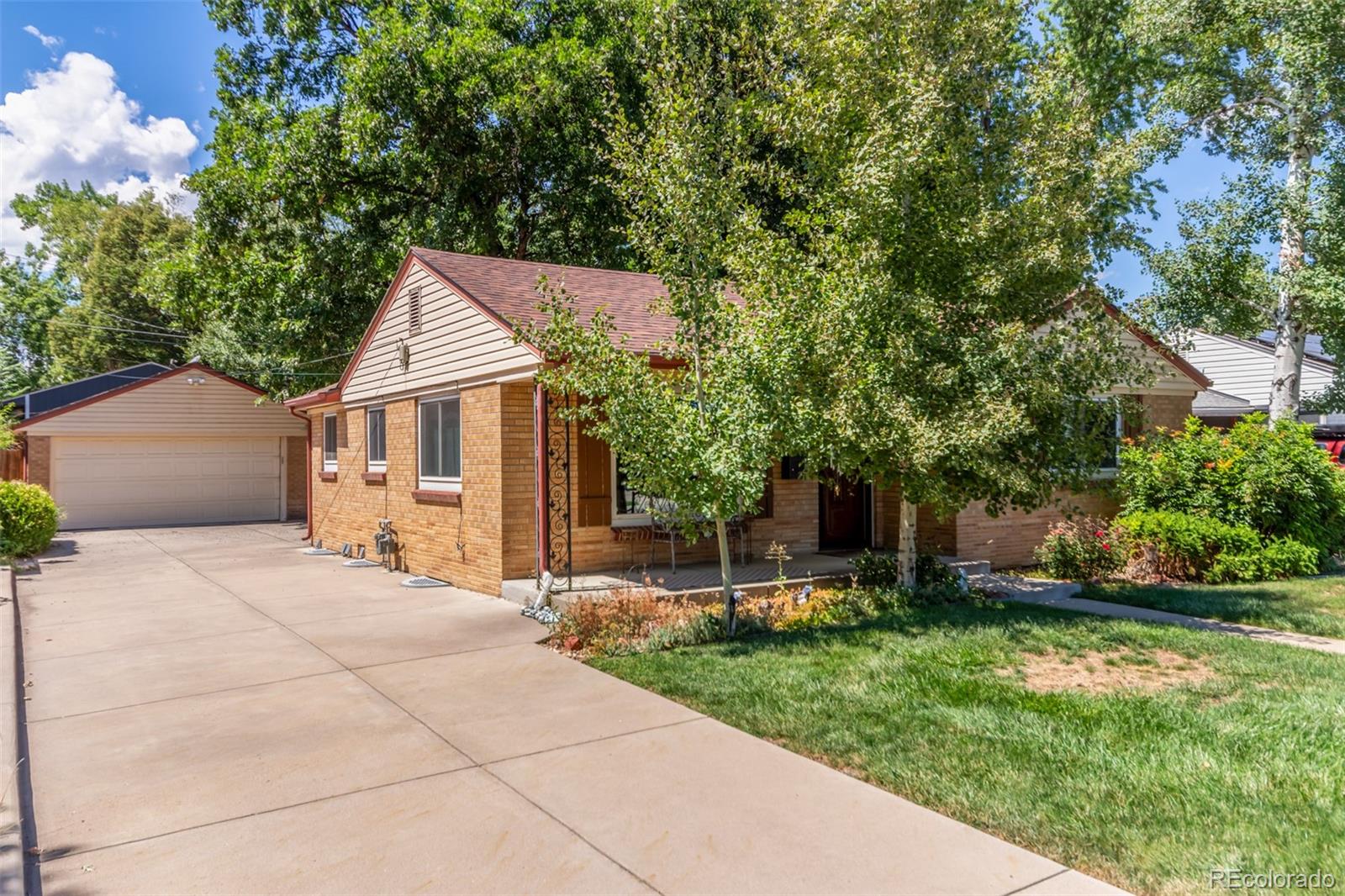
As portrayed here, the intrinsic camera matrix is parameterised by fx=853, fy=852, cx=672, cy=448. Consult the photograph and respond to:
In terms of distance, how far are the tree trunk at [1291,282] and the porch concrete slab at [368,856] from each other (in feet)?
51.2

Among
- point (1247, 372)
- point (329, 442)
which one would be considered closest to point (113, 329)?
point (329, 442)

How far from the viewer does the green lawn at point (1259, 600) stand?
8531 mm

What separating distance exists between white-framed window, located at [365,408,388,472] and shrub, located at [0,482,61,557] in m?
6.51

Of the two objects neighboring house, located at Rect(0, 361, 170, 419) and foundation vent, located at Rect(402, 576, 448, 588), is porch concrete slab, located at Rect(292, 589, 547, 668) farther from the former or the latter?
neighboring house, located at Rect(0, 361, 170, 419)

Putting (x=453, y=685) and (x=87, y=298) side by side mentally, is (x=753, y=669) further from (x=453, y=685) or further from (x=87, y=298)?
(x=87, y=298)

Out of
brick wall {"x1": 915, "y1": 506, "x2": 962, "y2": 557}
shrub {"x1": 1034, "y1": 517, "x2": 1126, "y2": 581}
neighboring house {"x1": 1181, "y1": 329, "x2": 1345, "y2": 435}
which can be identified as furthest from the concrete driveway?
neighboring house {"x1": 1181, "y1": 329, "x2": 1345, "y2": 435}

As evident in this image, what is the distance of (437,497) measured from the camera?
11.8 m

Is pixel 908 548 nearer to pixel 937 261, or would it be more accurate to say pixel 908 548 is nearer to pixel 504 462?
pixel 937 261

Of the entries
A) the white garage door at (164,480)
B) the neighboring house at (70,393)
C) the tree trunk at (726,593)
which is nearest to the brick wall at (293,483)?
the white garage door at (164,480)

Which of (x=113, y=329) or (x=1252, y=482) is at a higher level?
(x=113, y=329)

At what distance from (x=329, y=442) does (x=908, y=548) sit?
12340 mm

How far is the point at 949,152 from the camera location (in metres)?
8.55

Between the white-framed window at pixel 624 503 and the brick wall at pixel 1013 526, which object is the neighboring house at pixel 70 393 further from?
the brick wall at pixel 1013 526

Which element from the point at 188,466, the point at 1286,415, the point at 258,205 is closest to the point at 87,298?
the point at 188,466
